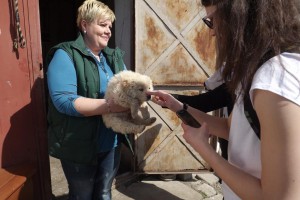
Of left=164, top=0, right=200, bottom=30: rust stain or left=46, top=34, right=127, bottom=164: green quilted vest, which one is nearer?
left=46, top=34, right=127, bottom=164: green quilted vest

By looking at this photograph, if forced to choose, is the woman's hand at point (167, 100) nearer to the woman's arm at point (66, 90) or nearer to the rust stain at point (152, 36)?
the woman's arm at point (66, 90)

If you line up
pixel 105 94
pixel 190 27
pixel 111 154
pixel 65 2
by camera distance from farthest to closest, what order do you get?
pixel 65 2 → pixel 190 27 → pixel 111 154 → pixel 105 94

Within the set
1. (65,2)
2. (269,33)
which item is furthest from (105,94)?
(65,2)

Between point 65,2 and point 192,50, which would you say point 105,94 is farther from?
point 65,2

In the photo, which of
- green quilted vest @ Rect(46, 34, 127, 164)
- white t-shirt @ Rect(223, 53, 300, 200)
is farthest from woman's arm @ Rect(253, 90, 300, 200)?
green quilted vest @ Rect(46, 34, 127, 164)

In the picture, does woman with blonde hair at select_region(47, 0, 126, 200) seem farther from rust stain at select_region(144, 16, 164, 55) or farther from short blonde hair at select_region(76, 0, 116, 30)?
rust stain at select_region(144, 16, 164, 55)

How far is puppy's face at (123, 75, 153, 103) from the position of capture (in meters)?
2.02

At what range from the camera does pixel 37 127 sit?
2.36m

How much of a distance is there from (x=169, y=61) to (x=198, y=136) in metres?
2.33

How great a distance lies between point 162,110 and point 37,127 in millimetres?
1647

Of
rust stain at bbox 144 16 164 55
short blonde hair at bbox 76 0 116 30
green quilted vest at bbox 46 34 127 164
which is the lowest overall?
green quilted vest at bbox 46 34 127 164

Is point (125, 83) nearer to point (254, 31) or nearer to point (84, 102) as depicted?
point (84, 102)

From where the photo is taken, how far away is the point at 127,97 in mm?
2020

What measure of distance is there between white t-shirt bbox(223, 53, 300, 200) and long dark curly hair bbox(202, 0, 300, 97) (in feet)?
0.13
